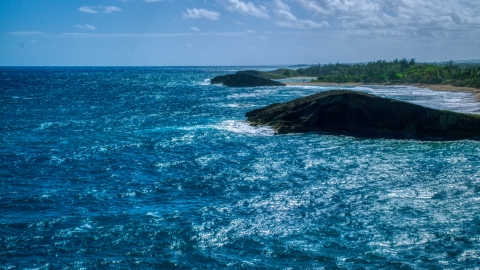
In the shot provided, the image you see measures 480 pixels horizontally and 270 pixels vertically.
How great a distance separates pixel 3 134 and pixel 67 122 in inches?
457

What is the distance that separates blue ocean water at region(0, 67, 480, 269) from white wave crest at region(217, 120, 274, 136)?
2.79 meters

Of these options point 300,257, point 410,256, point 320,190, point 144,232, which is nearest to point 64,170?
point 144,232

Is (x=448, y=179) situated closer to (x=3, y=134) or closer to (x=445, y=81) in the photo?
(x=3, y=134)

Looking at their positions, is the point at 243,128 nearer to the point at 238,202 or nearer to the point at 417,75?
the point at 238,202

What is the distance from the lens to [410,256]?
20.8 m

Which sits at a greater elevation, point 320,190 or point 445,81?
point 445,81

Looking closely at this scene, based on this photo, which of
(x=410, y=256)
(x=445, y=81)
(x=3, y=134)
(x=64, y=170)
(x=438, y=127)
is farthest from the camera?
(x=445, y=81)

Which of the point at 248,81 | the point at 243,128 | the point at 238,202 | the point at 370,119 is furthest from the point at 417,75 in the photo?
the point at 238,202

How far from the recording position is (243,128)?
5719cm

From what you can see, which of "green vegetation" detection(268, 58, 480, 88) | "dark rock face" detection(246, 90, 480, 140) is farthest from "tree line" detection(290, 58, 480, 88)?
"dark rock face" detection(246, 90, 480, 140)

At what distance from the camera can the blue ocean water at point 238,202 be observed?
21.2 meters

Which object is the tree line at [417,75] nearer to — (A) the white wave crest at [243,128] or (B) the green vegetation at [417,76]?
(B) the green vegetation at [417,76]

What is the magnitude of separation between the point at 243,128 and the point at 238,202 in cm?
2913

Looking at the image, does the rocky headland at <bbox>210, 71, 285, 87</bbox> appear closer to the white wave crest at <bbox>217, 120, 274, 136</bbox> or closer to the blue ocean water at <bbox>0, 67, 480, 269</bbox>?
the white wave crest at <bbox>217, 120, 274, 136</bbox>
